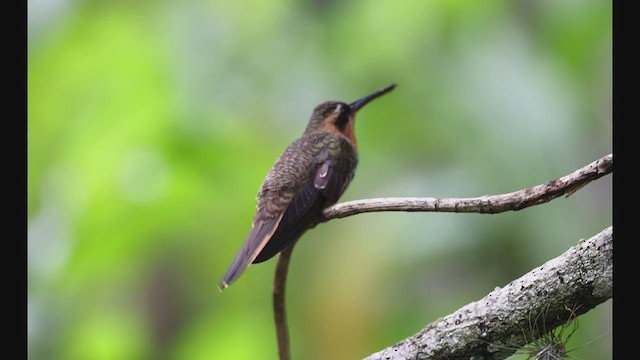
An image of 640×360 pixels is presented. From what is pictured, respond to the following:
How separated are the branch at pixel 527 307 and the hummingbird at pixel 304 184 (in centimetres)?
48

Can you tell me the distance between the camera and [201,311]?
10.5ft

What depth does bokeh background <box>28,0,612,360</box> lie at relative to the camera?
9.25ft

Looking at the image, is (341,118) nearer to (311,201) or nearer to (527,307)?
(311,201)

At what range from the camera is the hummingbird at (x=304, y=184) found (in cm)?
186

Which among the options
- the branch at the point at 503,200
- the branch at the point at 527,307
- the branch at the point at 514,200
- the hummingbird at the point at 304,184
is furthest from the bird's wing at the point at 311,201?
the branch at the point at 527,307

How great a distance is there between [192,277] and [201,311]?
169mm

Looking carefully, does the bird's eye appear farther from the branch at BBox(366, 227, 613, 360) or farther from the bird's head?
the branch at BBox(366, 227, 613, 360)

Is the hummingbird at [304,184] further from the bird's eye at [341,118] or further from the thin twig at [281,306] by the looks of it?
the thin twig at [281,306]

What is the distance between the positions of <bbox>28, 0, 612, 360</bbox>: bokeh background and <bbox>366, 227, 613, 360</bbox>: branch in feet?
4.12

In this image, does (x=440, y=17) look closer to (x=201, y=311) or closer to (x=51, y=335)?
(x=201, y=311)

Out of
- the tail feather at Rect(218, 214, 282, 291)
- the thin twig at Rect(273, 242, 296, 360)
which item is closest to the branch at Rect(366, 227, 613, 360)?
the tail feather at Rect(218, 214, 282, 291)

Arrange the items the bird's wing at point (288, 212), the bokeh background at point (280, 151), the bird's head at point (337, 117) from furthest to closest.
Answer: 1. the bokeh background at point (280, 151)
2. the bird's head at point (337, 117)
3. the bird's wing at point (288, 212)
